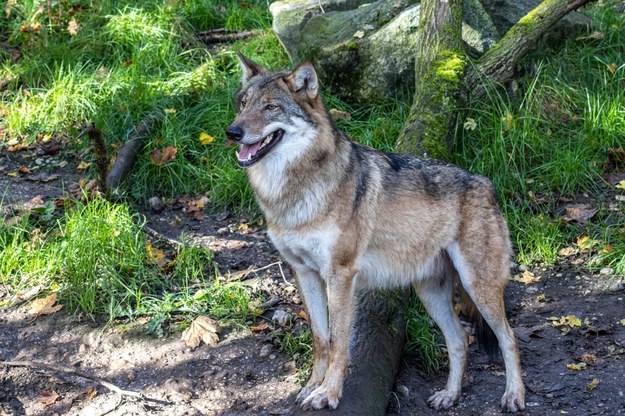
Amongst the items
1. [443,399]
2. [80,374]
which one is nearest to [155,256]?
[80,374]

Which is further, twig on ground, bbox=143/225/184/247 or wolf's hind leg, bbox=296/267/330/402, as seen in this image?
twig on ground, bbox=143/225/184/247

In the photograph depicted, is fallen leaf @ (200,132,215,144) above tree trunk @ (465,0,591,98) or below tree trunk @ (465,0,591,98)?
below

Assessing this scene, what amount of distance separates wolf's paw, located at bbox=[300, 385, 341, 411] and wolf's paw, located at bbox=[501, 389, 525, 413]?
1.15m

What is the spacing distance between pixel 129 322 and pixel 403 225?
2.16 metres

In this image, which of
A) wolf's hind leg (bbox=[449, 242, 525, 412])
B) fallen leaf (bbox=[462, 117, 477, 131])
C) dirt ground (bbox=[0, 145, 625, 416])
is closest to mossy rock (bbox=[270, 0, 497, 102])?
fallen leaf (bbox=[462, 117, 477, 131])

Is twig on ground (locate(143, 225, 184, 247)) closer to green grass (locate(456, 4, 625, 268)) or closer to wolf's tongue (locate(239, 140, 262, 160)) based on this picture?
wolf's tongue (locate(239, 140, 262, 160))

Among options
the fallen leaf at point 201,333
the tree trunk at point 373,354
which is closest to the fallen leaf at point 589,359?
the tree trunk at point 373,354

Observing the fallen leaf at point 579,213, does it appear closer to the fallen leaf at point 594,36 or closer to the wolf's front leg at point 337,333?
the fallen leaf at point 594,36

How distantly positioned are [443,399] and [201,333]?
1722 mm

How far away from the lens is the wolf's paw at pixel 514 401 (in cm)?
508

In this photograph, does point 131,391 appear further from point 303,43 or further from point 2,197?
point 303,43

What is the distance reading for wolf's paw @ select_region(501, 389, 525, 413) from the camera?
508 cm

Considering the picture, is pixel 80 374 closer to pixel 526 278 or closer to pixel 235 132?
pixel 235 132

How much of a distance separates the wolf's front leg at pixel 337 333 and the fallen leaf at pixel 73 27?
575cm
